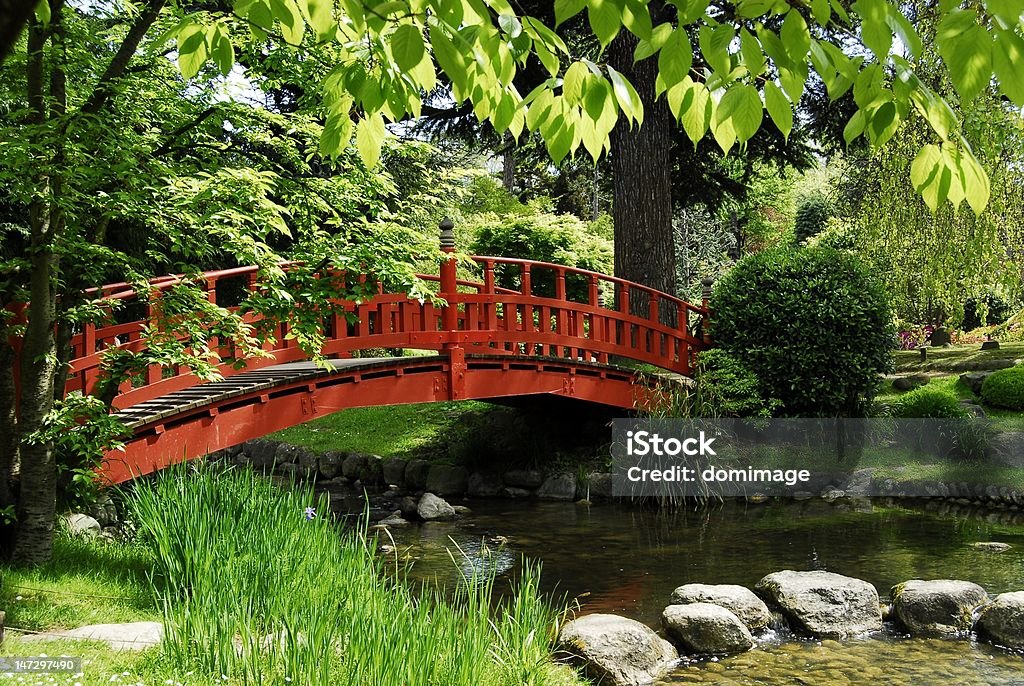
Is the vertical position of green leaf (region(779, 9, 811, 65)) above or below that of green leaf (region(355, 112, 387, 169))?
above

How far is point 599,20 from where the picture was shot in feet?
6.56

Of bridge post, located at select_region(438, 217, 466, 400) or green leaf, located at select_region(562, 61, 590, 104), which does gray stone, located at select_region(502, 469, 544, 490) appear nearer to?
bridge post, located at select_region(438, 217, 466, 400)

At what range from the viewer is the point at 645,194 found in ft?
40.5

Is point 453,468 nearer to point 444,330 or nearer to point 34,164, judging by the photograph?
point 444,330

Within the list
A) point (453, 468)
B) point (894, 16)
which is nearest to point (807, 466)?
point (453, 468)

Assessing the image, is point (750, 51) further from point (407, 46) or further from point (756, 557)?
point (756, 557)

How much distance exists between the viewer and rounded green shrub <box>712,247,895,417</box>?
1079cm

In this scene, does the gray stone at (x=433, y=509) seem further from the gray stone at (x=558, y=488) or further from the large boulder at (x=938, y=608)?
the large boulder at (x=938, y=608)

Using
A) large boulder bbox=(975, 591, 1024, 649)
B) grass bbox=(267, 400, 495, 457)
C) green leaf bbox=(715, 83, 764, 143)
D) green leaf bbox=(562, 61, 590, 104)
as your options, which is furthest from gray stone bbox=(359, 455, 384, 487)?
green leaf bbox=(715, 83, 764, 143)

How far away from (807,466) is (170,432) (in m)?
6.86

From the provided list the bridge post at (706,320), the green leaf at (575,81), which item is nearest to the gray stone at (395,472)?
the bridge post at (706,320)

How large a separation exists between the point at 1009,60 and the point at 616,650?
4007 millimetres

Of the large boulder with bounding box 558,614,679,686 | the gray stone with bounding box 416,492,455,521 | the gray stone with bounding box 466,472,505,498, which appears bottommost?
the large boulder with bounding box 558,614,679,686

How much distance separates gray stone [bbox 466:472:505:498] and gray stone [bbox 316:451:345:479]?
217cm
